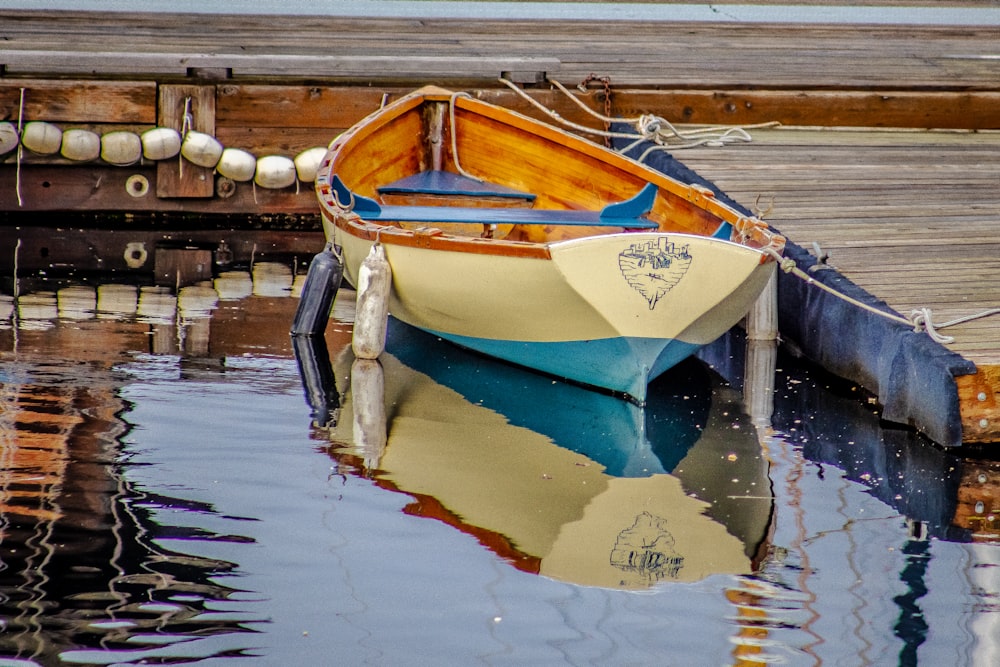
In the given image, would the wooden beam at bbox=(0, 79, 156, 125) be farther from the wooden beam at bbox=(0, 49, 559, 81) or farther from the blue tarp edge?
the blue tarp edge

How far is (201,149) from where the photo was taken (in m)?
10.0

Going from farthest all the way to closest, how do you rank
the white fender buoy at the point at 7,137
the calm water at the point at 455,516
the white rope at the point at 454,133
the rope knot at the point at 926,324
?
the white fender buoy at the point at 7,137 → the white rope at the point at 454,133 → the rope knot at the point at 926,324 → the calm water at the point at 455,516

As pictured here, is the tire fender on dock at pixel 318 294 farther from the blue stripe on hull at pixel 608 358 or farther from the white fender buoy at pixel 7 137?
the white fender buoy at pixel 7 137

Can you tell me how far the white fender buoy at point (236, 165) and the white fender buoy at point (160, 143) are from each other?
328 mm

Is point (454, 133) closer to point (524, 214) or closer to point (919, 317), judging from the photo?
point (524, 214)

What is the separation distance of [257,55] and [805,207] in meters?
4.42

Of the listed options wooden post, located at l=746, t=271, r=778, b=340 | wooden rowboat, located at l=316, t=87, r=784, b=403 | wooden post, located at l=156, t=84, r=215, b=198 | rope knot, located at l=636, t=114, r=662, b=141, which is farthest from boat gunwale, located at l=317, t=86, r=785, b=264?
wooden post, located at l=156, t=84, r=215, b=198

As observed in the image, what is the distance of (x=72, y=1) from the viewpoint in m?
12.7

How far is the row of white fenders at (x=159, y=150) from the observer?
9.88m

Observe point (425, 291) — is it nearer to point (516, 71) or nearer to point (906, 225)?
point (906, 225)

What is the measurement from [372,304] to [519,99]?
4.10 metres

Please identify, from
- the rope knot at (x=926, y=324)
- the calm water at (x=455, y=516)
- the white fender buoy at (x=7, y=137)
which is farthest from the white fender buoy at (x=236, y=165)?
the rope knot at (x=926, y=324)

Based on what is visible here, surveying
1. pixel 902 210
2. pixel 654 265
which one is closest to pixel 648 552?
pixel 654 265

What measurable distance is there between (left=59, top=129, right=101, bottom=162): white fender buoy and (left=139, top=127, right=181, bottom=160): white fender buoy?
33cm
